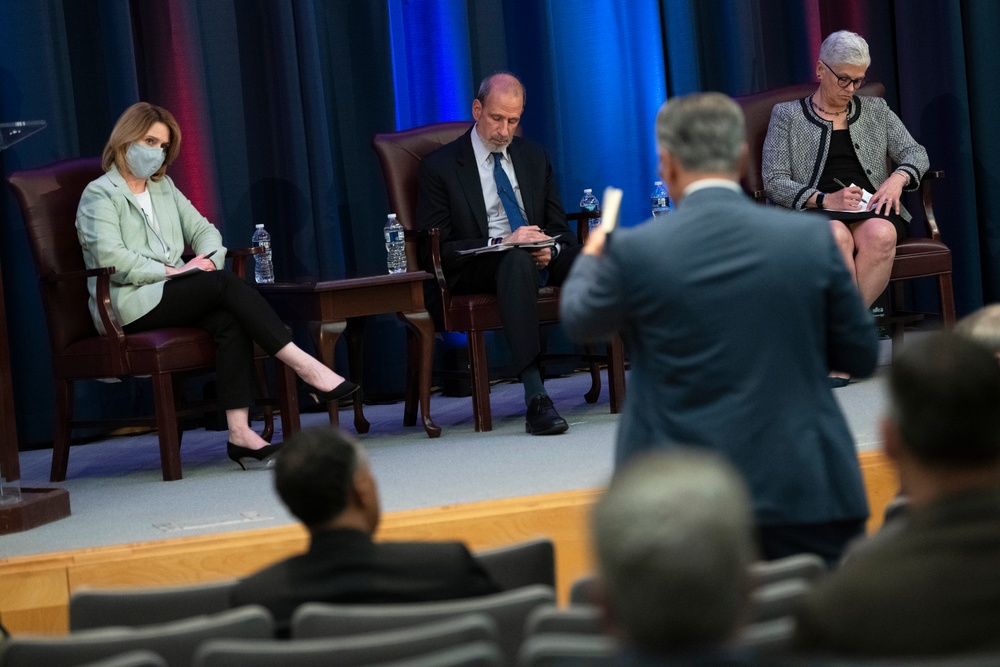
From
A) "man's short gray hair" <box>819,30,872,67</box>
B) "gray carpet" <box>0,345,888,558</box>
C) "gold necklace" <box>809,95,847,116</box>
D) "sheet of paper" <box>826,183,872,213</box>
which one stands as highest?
"man's short gray hair" <box>819,30,872,67</box>

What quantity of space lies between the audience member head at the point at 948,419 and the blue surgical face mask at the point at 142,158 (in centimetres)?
334

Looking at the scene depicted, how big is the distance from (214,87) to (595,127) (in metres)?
1.74

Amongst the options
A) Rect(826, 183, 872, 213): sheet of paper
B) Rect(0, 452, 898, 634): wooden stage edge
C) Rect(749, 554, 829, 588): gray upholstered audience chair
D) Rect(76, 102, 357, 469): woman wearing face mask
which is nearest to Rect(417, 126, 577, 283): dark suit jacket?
Rect(76, 102, 357, 469): woman wearing face mask

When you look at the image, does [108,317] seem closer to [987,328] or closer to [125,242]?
[125,242]

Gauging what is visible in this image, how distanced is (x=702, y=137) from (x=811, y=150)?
3.10 m

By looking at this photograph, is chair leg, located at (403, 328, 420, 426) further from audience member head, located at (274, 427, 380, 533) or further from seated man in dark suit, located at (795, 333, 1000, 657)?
seated man in dark suit, located at (795, 333, 1000, 657)

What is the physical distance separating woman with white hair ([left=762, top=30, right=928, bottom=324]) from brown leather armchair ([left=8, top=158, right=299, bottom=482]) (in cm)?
206

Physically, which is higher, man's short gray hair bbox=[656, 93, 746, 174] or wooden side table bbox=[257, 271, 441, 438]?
man's short gray hair bbox=[656, 93, 746, 174]

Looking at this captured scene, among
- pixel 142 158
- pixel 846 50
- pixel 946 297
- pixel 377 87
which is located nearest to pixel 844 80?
pixel 846 50

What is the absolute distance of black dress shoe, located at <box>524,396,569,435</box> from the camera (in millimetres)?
4324

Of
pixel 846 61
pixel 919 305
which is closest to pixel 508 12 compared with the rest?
pixel 846 61

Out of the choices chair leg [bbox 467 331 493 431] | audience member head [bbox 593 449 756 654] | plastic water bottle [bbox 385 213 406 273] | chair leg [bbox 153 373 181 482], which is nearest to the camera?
audience member head [bbox 593 449 756 654]

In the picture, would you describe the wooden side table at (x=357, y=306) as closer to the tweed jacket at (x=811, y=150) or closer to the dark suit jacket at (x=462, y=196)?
the dark suit jacket at (x=462, y=196)

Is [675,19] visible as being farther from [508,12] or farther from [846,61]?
[846,61]
